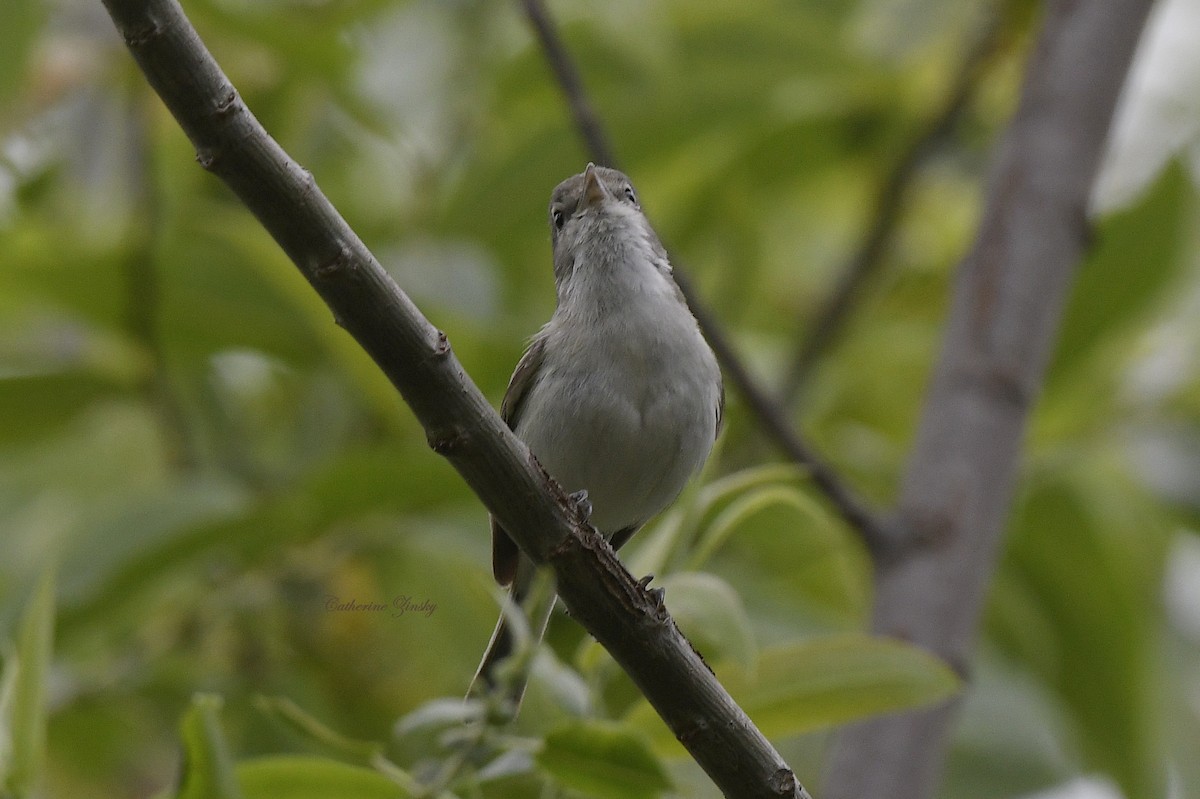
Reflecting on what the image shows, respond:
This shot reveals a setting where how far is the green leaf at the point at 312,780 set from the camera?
1.74m

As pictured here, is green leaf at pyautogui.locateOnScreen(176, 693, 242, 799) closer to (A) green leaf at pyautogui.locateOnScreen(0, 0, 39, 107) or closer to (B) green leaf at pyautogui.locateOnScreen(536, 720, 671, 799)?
(B) green leaf at pyautogui.locateOnScreen(536, 720, 671, 799)

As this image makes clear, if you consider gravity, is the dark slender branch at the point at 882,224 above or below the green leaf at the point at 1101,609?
above

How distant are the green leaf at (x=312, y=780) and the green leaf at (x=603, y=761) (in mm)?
229

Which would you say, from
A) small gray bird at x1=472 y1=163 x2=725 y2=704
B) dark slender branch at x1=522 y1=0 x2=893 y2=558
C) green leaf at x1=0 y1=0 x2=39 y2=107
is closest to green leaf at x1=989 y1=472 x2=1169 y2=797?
dark slender branch at x1=522 y1=0 x2=893 y2=558

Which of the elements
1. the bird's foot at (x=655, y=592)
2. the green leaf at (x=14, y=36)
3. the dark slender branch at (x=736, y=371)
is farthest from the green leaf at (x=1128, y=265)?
the green leaf at (x=14, y=36)

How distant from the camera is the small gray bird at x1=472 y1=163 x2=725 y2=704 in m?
2.61

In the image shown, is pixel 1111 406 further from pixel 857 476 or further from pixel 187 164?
pixel 187 164

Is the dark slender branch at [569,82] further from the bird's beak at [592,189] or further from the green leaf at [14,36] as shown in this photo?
the green leaf at [14,36]

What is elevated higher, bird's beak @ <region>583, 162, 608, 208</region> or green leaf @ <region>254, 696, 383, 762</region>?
bird's beak @ <region>583, 162, 608, 208</region>

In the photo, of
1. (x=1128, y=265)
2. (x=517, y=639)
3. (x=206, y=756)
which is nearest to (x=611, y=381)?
(x=517, y=639)

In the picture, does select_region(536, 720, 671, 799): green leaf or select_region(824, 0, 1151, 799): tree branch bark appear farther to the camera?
select_region(824, 0, 1151, 799): tree branch bark

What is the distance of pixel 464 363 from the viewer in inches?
114

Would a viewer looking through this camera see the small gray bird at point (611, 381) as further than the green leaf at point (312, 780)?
Yes

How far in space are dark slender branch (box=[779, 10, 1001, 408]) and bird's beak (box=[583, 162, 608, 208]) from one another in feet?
3.23
